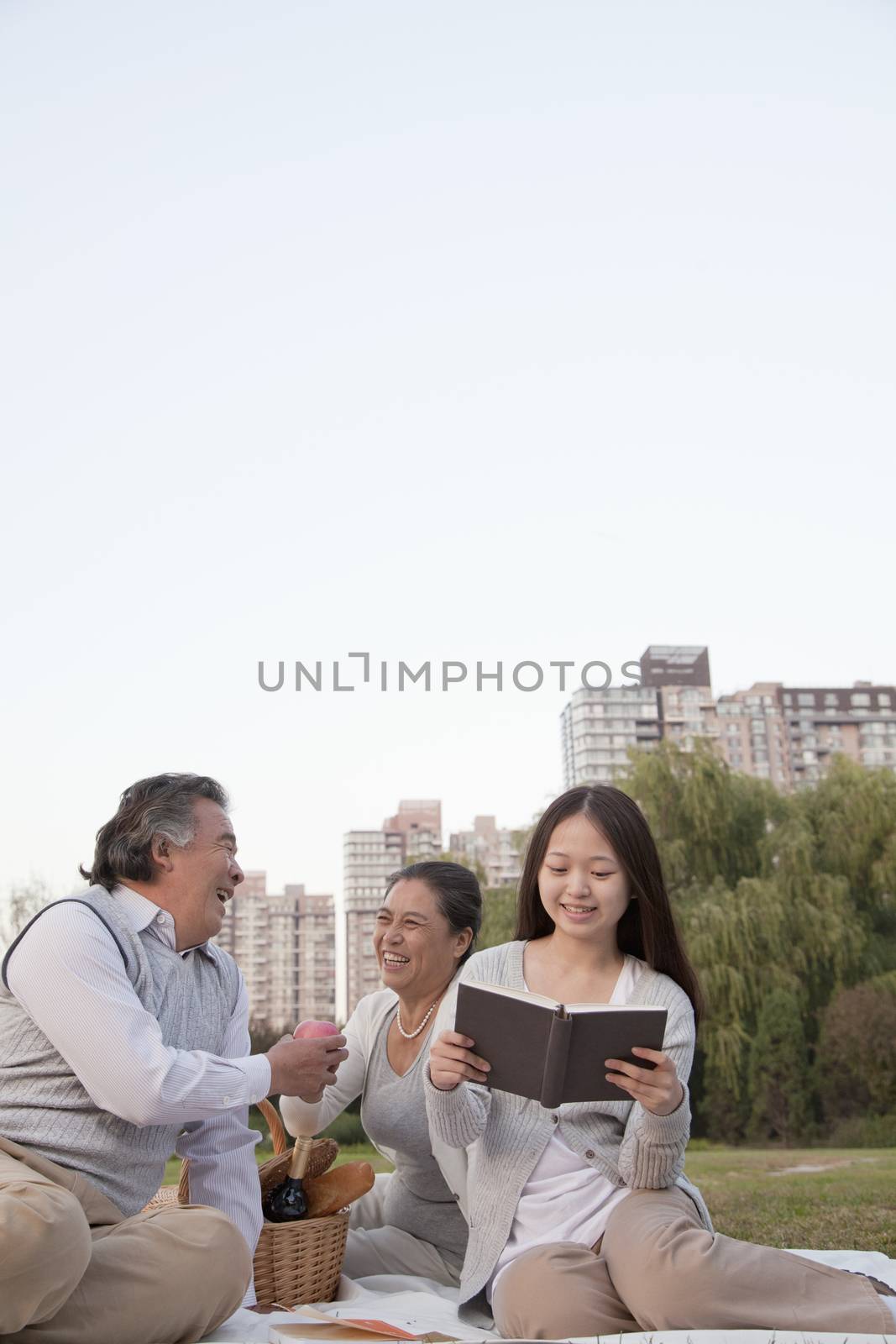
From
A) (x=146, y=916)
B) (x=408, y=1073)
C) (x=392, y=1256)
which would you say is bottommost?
(x=392, y=1256)

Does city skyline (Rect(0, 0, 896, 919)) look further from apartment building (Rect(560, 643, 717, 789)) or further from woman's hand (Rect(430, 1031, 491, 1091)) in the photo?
woman's hand (Rect(430, 1031, 491, 1091))

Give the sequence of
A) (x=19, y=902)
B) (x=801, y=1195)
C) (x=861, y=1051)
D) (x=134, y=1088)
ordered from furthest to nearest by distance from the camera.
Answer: (x=19, y=902) → (x=861, y=1051) → (x=801, y=1195) → (x=134, y=1088)

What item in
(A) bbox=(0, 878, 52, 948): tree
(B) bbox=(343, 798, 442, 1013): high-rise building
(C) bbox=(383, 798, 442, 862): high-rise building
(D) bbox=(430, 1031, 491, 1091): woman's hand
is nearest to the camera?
(D) bbox=(430, 1031, 491, 1091): woman's hand

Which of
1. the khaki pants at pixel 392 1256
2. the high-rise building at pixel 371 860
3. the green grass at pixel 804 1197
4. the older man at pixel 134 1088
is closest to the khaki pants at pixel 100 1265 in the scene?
the older man at pixel 134 1088

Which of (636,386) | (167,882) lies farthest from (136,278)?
(167,882)

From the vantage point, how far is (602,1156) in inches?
106

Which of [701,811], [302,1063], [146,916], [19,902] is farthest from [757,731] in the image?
[146,916]

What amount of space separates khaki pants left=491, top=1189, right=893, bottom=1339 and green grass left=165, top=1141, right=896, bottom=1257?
2389 millimetres

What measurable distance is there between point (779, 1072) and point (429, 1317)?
14084 mm

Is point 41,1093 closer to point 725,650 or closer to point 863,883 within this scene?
point 863,883

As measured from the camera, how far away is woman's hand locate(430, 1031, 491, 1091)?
2.58 metres

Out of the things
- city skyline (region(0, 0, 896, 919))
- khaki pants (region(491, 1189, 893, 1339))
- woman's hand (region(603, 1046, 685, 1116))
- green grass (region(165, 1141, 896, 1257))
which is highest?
city skyline (region(0, 0, 896, 919))

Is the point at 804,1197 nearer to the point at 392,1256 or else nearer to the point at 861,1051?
the point at 392,1256

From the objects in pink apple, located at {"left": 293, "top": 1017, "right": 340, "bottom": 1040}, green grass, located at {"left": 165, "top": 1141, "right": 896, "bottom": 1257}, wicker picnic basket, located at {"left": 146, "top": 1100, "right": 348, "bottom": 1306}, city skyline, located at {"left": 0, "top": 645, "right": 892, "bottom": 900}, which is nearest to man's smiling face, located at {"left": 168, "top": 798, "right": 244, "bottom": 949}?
pink apple, located at {"left": 293, "top": 1017, "right": 340, "bottom": 1040}
